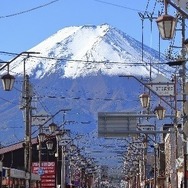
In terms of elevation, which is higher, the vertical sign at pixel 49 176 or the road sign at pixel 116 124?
the road sign at pixel 116 124

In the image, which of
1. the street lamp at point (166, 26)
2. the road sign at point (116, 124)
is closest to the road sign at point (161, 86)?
the road sign at point (116, 124)

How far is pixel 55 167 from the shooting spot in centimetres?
9519

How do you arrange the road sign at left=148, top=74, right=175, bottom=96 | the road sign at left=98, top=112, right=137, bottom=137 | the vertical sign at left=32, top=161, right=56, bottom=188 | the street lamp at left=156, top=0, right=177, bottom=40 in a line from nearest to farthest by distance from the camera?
the street lamp at left=156, top=0, right=177, bottom=40
the road sign at left=148, top=74, right=175, bottom=96
the road sign at left=98, top=112, right=137, bottom=137
the vertical sign at left=32, top=161, right=56, bottom=188

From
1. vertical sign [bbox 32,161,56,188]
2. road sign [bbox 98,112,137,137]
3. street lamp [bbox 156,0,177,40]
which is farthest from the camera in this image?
vertical sign [bbox 32,161,56,188]

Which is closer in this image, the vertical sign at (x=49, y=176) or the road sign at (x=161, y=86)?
the road sign at (x=161, y=86)

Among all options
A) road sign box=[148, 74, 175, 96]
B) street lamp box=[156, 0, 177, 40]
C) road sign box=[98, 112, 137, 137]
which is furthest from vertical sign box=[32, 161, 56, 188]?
street lamp box=[156, 0, 177, 40]

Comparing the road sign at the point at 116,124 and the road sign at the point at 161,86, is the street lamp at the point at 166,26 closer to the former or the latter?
the road sign at the point at 161,86

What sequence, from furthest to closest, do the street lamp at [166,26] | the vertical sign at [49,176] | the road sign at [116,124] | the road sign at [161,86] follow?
the vertical sign at [49,176] → the road sign at [116,124] → the road sign at [161,86] → the street lamp at [166,26]

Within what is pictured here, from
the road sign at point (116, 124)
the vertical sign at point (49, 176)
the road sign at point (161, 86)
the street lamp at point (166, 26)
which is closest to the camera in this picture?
the street lamp at point (166, 26)

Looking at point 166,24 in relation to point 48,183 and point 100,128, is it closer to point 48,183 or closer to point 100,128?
point 100,128

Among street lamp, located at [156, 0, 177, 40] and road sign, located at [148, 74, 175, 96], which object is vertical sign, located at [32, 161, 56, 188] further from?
street lamp, located at [156, 0, 177, 40]

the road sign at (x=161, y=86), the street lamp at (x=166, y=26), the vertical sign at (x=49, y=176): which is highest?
the road sign at (x=161, y=86)

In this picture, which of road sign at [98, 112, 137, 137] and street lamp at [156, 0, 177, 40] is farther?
road sign at [98, 112, 137, 137]

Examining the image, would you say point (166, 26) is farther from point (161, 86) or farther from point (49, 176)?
point (49, 176)
